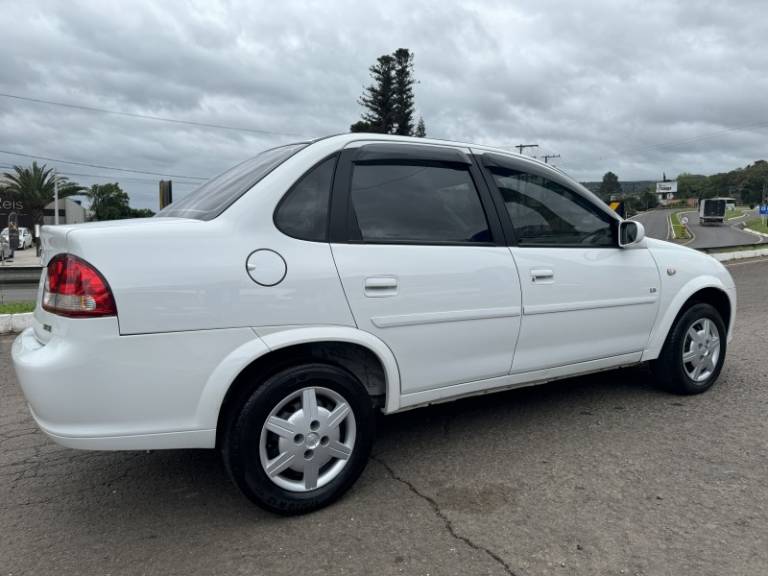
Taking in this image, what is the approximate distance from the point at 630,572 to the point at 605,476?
827mm

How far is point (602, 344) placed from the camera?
383 centimetres

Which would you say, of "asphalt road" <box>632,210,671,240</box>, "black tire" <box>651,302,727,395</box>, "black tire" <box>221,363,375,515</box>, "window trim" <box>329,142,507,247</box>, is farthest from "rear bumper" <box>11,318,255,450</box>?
"asphalt road" <box>632,210,671,240</box>

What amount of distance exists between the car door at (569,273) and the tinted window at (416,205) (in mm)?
222

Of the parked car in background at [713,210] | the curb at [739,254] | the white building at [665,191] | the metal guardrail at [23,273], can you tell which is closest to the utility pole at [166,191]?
the metal guardrail at [23,273]

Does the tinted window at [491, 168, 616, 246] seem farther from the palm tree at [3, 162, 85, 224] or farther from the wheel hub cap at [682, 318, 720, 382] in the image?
the palm tree at [3, 162, 85, 224]

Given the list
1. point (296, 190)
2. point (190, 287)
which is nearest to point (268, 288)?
point (190, 287)

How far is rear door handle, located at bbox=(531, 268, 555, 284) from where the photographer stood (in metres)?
3.39

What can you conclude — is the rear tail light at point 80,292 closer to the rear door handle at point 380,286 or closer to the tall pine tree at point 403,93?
the rear door handle at point 380,286

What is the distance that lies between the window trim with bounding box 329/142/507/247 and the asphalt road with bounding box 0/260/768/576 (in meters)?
1.22

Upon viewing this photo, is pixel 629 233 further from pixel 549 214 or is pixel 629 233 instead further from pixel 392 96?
pixel 392 96

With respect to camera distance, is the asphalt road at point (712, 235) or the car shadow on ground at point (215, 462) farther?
the asphalt road at point (712, 235)

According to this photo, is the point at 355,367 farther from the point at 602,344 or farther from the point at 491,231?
the point at 602,344

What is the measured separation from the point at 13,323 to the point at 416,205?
617cm

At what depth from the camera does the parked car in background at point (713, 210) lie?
70438 millimetres
